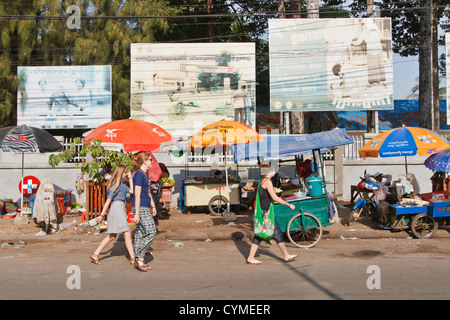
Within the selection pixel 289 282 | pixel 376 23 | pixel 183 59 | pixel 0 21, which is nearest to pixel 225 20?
pixel 183 59

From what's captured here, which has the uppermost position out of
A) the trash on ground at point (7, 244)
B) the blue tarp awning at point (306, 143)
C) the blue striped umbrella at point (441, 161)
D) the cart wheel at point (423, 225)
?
the blue tarp awning at point (306, 143)

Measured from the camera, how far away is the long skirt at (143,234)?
7.57 meters

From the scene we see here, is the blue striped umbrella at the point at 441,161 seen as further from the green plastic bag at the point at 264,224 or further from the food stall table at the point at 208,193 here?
the food stall table at the point at 208,193

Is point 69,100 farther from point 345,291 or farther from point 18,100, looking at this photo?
point 345,291

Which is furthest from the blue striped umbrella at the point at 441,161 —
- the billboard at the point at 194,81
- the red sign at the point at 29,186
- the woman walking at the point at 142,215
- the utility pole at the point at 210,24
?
the utility pole at the point at 210,24

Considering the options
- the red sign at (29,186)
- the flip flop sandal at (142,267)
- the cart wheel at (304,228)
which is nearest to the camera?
the flip flop sandal at (142,267)

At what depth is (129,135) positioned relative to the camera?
11344 mm

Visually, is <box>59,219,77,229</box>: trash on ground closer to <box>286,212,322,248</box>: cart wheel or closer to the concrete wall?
the concrete wall

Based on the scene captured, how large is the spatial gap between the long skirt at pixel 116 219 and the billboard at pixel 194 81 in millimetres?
13801

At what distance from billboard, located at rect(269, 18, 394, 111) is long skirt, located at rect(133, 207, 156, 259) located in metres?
13.2

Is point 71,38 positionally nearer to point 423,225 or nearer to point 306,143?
point 306,143

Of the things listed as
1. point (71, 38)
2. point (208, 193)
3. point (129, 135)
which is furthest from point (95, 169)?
point (71, 38)

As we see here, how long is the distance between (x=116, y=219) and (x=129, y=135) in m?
3.97

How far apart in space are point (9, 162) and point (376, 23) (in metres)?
16.2
